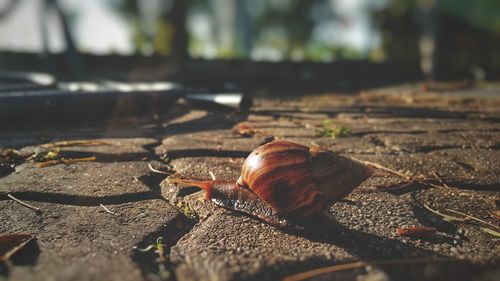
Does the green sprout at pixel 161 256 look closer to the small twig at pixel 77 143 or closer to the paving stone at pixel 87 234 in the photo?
the paving stone at pixel 87 234

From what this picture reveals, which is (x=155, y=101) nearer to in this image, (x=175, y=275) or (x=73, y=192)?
(x=73, y=192)

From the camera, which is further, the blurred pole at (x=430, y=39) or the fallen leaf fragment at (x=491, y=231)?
the blurred pole at (x=430, y=39)

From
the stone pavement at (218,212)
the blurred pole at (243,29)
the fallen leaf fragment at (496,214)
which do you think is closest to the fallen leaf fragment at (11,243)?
the stone pavement at (218,212)

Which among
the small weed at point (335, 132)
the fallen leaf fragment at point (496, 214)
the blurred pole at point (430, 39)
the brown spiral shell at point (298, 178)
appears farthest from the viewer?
the blurred pole at point (430, 39)

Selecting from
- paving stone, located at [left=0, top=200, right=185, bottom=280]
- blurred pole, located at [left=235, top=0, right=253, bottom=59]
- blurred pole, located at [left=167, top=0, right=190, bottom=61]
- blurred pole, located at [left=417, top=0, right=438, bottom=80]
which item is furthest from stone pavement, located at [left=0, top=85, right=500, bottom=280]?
blurred pole, located at [left=235, top=0, right=253, bottom=59]


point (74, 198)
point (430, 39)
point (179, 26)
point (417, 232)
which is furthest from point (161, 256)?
point (179, 26)

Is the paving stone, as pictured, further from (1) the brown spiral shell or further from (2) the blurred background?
(2) the blurred background
